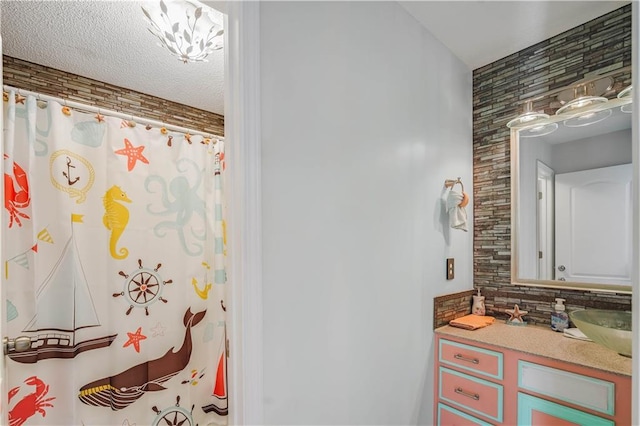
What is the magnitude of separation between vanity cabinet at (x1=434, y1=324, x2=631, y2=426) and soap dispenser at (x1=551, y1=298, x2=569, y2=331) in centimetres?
5

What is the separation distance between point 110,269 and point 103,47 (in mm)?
1252

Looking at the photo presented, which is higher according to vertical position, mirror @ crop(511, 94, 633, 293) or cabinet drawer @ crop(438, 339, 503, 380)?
mirror @ crop(511, 94, 633, 293)

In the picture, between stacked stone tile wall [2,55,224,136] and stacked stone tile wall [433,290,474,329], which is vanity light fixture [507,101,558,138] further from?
stacked stone tile wall [2,55,224,136]

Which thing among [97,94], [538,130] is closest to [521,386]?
[538,130]

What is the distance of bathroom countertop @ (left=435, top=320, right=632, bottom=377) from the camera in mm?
1305

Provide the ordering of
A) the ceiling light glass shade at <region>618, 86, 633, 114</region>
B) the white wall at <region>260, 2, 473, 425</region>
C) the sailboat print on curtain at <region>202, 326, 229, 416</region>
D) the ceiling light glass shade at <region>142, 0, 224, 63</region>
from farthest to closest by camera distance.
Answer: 1. the sailboat print on curtain at <region>202, 326, 229, 416</region>
2. the ceiling light glass shade at <region>618, 86, 633, 114</region>
3. the ceiling light glass shade at <region>142, 0, 224, 63</region>
4. the white wall at <region>260, 2, 473, 425</region>

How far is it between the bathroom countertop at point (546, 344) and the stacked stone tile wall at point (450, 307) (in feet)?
0.16

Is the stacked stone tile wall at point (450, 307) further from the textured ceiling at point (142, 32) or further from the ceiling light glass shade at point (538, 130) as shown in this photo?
the textured ceiling at point (142, 32)

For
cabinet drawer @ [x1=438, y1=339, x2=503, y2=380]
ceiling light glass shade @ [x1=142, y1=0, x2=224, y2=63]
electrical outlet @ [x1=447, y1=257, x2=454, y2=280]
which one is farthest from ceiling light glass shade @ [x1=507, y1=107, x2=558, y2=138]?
ceiling light glass shade @ [x1=142, y1=0, x2=224, y2=63]

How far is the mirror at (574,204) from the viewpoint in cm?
160

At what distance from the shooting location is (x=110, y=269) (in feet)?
6.07

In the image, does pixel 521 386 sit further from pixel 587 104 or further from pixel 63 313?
pixel 63 313

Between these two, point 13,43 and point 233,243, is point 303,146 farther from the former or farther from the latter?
point 13,43

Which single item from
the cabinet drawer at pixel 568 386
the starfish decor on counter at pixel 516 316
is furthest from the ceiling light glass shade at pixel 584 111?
the cabinet drawer at pixel 568 386
